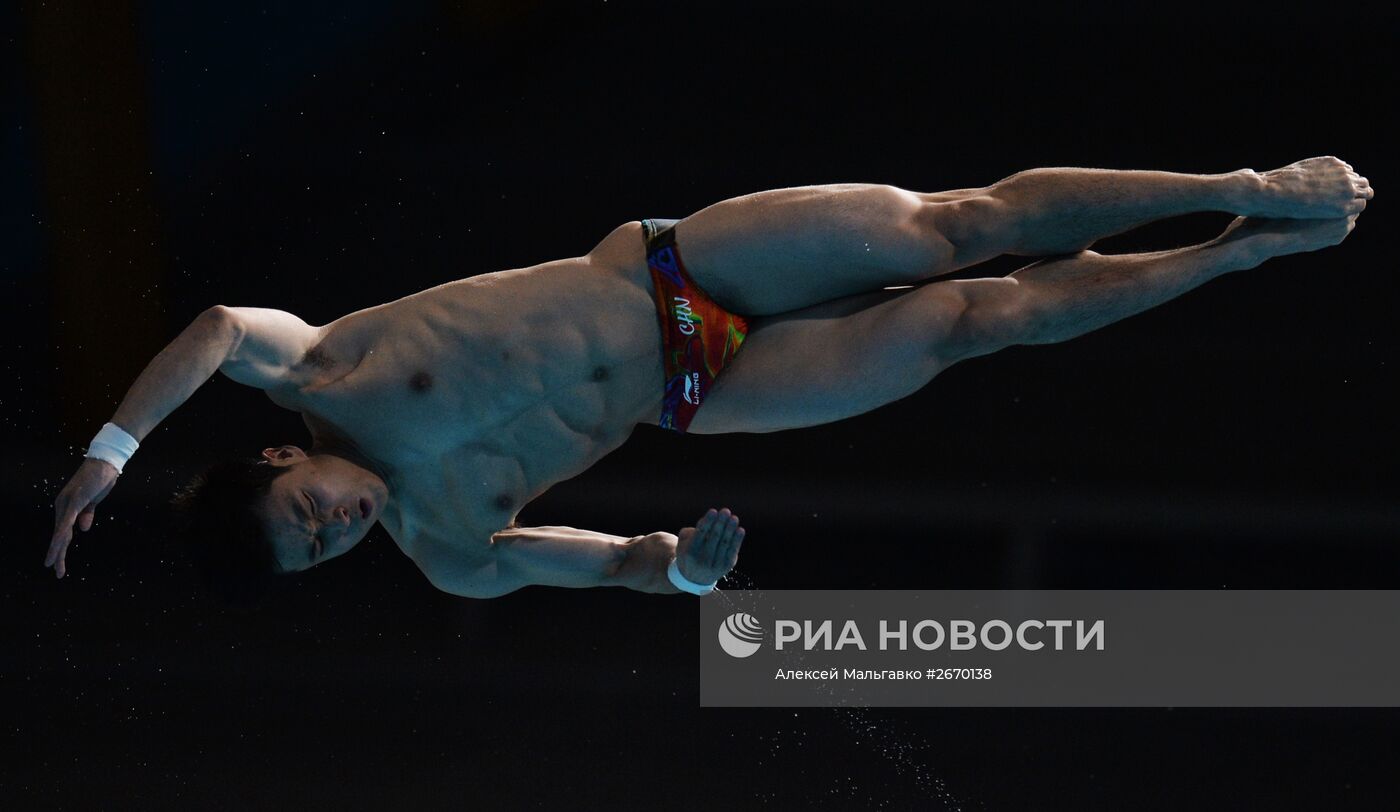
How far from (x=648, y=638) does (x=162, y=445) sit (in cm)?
146

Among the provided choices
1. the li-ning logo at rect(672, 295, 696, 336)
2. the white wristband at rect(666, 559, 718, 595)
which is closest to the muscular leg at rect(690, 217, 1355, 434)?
the li-ning logo at rect(672, 295, 696, 336)

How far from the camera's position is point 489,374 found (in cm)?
270

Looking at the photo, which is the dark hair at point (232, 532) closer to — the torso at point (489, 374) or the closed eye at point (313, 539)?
the closed eye at point (313, 539)

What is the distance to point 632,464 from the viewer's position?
4.37 metres

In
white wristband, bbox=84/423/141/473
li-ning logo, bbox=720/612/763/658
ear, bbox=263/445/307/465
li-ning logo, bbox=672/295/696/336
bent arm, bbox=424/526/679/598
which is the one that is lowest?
li-ning logo, bbox=720/612/763/658

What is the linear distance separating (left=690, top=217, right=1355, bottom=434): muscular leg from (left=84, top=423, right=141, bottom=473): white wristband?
1040mm

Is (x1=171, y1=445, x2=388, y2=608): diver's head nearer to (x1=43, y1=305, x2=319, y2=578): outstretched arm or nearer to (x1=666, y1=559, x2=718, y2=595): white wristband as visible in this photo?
(x1=43, y1=305, x2=319, y2=578): outstretched arm

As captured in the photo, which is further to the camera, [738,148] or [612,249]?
[738,148]

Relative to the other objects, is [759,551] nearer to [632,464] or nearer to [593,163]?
[632,464]

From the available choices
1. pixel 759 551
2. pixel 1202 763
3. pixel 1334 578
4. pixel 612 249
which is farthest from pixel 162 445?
pixel 1334 578

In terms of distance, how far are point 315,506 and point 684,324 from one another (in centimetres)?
72

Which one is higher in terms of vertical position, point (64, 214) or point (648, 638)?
point (64, 214)

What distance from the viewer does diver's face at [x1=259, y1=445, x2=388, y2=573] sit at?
2574mm

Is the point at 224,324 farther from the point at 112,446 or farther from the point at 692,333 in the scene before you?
the point at 692,333
